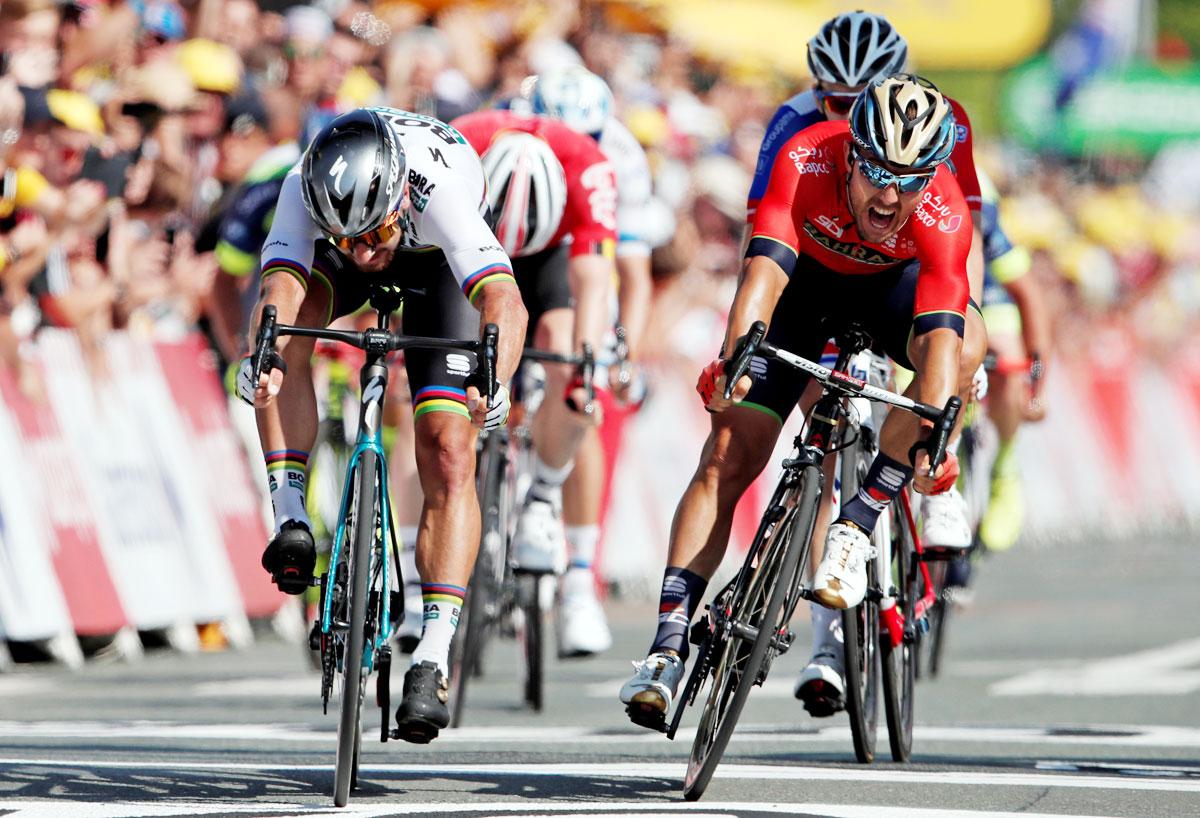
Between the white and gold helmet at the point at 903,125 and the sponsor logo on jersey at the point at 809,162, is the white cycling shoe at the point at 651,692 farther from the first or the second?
the white and gold helmet at the point at 903,125

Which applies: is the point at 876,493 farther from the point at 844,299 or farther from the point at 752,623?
the point at 844,299

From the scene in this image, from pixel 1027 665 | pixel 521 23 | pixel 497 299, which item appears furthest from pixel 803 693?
pixel 521 23

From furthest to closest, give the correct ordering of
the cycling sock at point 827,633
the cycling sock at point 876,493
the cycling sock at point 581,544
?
the cycling sock at point 581,544 → the cycling sock at point 827,633 → the cycling sock at point 876,493

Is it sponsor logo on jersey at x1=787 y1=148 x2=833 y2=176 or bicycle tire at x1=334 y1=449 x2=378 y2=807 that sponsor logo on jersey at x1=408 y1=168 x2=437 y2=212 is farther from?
sponsor logo on jersey at x1=787 y1=148 x2=833 y2=176

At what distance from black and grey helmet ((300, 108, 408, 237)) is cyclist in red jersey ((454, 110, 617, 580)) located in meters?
2.85

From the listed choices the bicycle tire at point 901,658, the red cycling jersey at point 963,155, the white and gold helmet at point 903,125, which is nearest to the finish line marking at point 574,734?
the bicycle tire at point 901,658

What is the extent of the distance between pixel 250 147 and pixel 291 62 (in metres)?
0.66

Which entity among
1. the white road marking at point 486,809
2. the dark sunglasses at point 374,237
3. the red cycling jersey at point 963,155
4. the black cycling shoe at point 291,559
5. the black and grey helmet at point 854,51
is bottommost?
the white road marking at point 486,809

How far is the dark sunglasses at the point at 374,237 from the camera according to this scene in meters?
6.98

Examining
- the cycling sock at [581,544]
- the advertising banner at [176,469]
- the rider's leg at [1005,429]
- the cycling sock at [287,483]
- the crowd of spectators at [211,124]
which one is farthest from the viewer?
the advertising banner at [176,469]

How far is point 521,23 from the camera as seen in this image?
18500mm

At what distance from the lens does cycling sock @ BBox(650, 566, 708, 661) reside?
7223 millimetres

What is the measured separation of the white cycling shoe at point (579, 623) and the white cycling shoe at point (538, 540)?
123mm

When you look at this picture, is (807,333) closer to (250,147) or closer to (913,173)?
(913,173)
